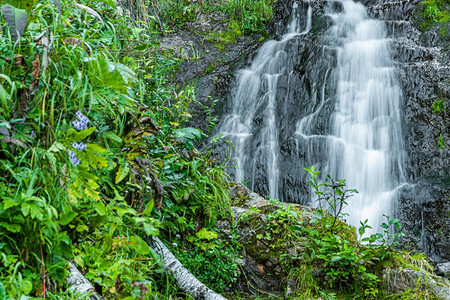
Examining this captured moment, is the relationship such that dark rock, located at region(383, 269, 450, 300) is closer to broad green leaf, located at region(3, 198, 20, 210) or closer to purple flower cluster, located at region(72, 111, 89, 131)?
purple flower cluster, located at region(72, 111, 89, 131)

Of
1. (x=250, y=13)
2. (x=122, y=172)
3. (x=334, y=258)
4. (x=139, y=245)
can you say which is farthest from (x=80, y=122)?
(x=250, y=13)

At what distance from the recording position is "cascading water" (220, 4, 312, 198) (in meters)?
7.42

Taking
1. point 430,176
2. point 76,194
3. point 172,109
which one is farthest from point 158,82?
point 430,176

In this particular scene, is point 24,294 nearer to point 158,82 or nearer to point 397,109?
point 158,82

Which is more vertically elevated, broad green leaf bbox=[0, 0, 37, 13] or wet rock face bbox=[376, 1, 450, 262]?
broad green leaf bbox=[0, 0, 37, 13]

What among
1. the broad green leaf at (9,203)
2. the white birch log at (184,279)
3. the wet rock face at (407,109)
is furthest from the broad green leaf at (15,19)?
the wet rock face at (407,109)

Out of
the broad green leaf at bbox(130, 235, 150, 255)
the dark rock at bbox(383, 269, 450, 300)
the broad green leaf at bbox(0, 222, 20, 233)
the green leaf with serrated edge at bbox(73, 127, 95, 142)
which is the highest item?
the green leaf with serrated edge at bbox(73, 127, 95, 142)

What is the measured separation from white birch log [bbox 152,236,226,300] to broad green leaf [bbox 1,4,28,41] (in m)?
1.69

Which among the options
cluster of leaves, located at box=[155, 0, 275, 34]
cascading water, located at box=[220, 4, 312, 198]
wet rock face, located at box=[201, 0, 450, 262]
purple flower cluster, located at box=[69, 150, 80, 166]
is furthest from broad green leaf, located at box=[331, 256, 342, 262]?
cluster of leaves, located at box=[155, 0, 275, 34]

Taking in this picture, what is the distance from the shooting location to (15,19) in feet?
6.71

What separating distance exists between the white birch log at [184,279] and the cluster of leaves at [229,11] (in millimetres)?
8615

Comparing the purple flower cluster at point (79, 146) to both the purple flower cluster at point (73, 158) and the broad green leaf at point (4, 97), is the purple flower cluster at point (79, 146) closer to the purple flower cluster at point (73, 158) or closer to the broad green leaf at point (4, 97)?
the purple flower cluster at point (73, 158)

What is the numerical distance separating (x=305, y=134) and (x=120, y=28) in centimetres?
462

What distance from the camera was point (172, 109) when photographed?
391cm
